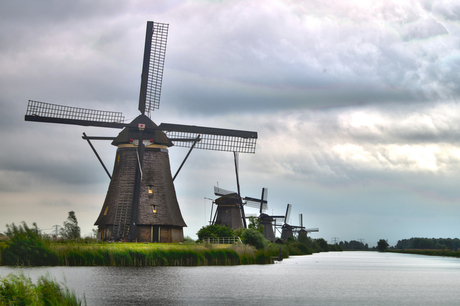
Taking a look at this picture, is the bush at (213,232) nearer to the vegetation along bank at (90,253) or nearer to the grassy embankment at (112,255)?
the vegetation along bank at (90,253)

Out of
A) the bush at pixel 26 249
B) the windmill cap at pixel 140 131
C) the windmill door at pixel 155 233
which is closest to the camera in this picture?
the bush at pixel 26 249

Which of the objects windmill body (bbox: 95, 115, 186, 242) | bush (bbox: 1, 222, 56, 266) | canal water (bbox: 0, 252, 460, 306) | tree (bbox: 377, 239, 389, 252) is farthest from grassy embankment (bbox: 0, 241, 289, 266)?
tree (bbox: 377, 239, 389, 252)

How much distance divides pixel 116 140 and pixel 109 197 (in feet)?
13.3

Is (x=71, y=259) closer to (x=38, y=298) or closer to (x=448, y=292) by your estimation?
(x=38, y=298)

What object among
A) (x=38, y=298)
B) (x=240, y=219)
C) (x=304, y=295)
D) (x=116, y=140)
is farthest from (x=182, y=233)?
(x=38, y=298)

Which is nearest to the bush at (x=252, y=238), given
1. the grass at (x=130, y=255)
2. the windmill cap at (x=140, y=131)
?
the grass at (x=130, y=255)

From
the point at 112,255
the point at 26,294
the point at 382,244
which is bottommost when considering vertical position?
the point at 26,294

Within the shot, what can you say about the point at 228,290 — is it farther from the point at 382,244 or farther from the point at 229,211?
the point at 382,244

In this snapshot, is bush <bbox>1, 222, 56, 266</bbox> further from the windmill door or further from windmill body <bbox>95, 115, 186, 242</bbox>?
the windmill door

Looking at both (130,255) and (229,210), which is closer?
(130,255)

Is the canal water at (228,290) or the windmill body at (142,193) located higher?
the windmill body at (142,193)

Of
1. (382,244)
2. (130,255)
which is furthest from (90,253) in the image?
(382,244)

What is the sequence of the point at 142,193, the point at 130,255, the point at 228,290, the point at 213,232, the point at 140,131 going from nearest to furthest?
the point at 228,290, the point at 130,255, the point at 142,193, the point at 140,131, the point at 213,232

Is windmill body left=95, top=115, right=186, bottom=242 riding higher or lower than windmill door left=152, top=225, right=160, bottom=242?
higher
